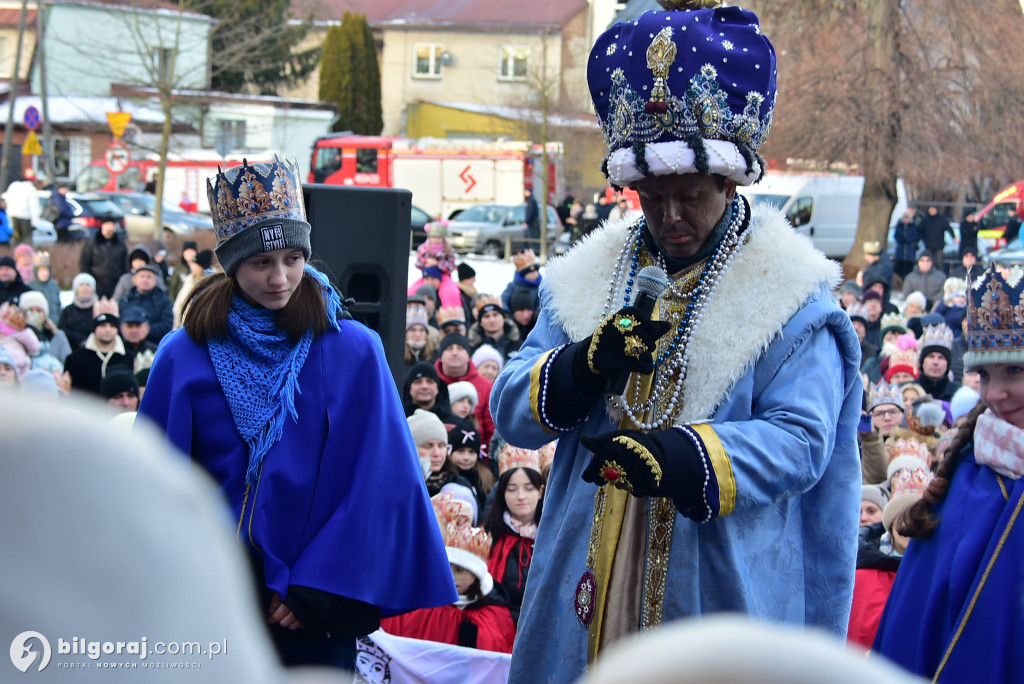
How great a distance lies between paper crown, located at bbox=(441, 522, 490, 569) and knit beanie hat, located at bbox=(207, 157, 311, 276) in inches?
80.0

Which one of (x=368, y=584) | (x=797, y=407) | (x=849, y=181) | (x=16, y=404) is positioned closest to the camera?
(x=16, y=404)

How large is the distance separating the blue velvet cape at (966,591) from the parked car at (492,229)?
2391cm

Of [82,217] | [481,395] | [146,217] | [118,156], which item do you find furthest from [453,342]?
[146,217]

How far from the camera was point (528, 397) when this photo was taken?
2.59 metres

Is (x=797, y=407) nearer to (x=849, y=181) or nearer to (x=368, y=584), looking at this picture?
(x=368, y=584)

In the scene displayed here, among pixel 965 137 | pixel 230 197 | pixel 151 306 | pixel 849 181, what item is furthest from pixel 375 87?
pixel 230 197

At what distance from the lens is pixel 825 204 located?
26.6 meters

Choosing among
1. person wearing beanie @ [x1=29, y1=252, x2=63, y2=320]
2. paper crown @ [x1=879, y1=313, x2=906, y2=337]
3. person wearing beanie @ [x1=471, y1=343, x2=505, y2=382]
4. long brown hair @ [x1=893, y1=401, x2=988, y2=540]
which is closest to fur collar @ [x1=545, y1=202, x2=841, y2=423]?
long brown hair @ [x1=893, y1=401, x2=988, y2=540]

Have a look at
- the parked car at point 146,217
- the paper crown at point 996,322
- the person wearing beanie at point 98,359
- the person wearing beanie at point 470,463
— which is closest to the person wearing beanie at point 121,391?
the person wearing beanie at point 98,359

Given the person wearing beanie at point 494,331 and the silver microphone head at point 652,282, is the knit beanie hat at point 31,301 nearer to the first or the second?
the person wearing beanie at point 494,331

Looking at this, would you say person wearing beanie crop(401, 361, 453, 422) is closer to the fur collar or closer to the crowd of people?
the crowd of people

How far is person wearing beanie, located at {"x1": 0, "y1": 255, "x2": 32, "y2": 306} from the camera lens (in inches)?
429

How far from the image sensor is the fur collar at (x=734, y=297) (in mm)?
2484

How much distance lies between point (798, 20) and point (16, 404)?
2281 centimetres
